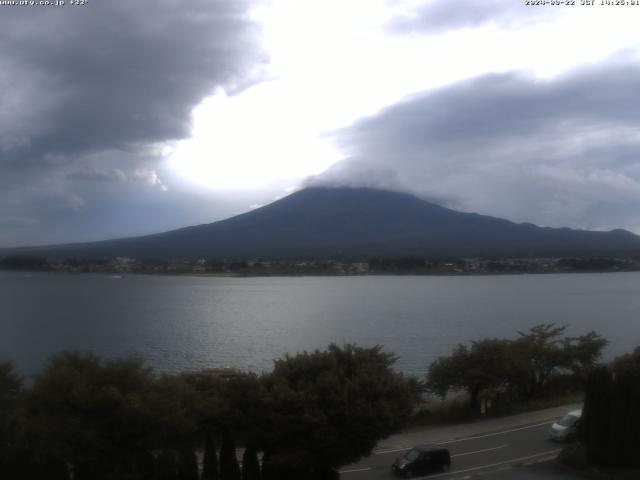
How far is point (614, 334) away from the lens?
4409cm

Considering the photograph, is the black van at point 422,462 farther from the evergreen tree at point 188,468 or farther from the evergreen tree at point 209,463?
the evergreen tree at point 188,468

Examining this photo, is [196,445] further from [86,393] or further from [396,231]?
[396,231]

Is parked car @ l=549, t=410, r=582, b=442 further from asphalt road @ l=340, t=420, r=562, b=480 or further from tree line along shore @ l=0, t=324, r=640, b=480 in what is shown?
tree line along shore @ l=0, t=324, r=640, b=480

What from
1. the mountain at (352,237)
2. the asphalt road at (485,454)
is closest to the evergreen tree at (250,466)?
the asphalt road at (485,454)

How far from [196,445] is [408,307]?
171 ft

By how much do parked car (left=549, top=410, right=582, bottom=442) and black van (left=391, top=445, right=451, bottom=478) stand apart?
305 cm

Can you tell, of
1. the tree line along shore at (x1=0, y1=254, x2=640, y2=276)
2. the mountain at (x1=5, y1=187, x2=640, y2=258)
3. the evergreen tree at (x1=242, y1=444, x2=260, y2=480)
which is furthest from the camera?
the mountain at (x1=5, y1=187, x2=640, y2=258)

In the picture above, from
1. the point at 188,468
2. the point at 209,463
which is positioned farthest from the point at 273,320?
the point at 188,468

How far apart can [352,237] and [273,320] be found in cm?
12446

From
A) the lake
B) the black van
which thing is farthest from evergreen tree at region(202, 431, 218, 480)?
the lake

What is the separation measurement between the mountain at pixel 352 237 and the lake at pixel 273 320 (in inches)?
2553

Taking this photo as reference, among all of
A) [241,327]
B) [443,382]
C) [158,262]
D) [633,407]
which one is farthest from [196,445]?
[158,262]

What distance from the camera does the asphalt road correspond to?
12836 millimetres

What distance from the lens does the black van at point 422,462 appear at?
1245 cm
